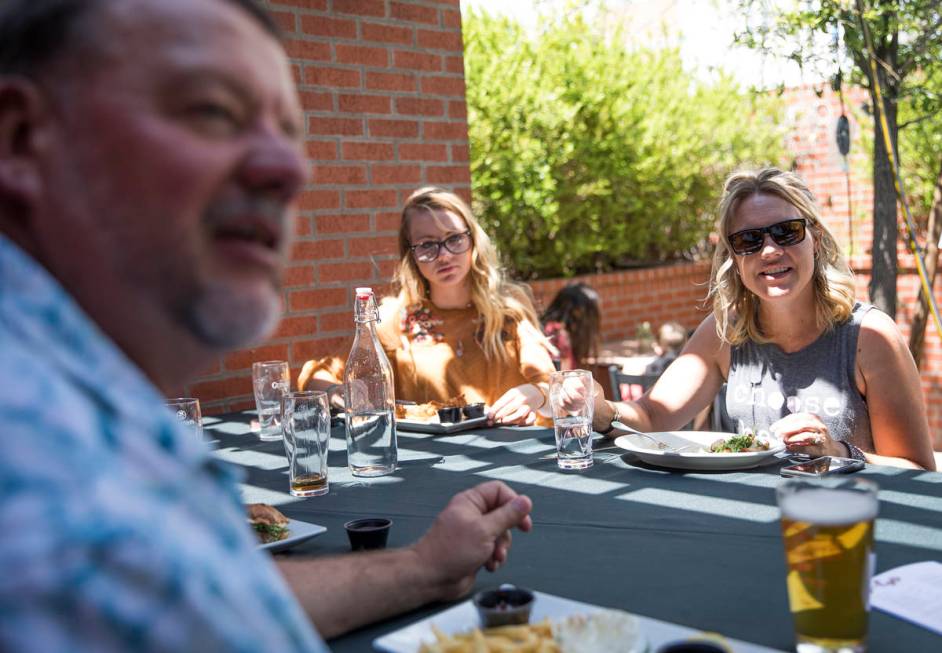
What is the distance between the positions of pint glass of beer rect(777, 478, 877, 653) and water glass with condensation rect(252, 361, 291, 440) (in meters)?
2.17

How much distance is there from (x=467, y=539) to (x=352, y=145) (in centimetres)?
316

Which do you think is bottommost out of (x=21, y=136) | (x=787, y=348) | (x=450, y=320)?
(x=787, y=348)

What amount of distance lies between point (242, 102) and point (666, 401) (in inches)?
97.3

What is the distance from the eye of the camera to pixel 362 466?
2414 millimetres

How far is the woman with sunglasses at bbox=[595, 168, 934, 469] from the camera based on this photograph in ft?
8.61

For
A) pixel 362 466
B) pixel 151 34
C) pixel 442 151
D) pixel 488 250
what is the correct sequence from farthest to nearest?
pixel 442 151 < pixel 488 250 < pixel 362 466 < pixel 151 34

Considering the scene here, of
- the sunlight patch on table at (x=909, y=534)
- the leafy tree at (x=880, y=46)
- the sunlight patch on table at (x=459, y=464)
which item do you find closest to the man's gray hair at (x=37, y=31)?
the sunlight patch on table at (x=909, y=534)

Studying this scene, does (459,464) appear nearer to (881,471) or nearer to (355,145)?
(881,471)

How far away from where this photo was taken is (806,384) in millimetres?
2793

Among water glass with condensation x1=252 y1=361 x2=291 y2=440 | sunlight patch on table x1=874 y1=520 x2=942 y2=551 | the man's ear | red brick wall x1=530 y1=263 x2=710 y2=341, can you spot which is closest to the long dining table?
sunlight patch on table x1=874 y1=520 x2=942 y2=551

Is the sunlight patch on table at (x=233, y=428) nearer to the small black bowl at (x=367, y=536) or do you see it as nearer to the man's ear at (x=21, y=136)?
the small black bowl at (x=367, y=536)

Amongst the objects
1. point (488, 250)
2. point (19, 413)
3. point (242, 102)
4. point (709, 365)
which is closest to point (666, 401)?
point (709, 365)

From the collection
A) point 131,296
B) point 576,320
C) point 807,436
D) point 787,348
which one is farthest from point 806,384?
point 576,320

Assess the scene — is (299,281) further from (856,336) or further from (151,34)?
(151,34)
